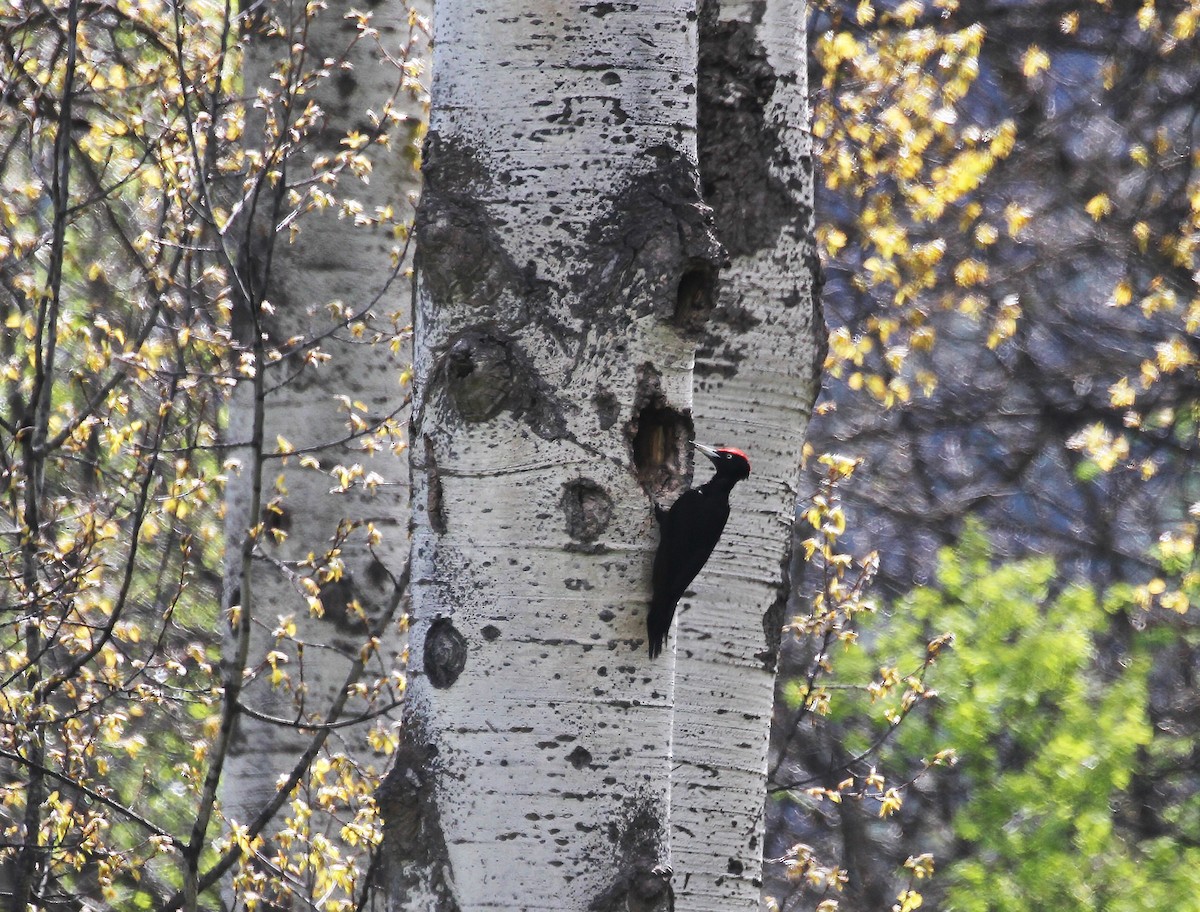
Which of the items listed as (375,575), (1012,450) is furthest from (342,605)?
(1012,450)

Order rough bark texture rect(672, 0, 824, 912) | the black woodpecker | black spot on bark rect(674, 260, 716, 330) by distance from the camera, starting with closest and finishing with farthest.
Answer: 1. the black woodpecker
2. black spot on bark rect(674, 260, 716, 330)
3. rough bark texture rect(672, 0, 824, 912)

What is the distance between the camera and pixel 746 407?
3328 mm

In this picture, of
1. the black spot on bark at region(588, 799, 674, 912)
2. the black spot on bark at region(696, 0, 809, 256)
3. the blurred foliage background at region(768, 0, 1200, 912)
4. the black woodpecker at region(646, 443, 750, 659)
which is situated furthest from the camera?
the blurred foliage background at region(768, 0, 1200, 912)

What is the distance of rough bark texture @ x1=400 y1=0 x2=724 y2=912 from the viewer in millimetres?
2303

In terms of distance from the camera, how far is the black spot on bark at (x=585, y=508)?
238cm

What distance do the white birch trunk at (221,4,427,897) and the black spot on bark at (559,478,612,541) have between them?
80.9 inches

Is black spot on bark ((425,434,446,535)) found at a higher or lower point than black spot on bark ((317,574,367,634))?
lower

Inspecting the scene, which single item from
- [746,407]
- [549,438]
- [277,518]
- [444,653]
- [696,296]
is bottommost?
[444,653]

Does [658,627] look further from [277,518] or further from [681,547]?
[277,518]

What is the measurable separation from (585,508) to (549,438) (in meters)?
0.12

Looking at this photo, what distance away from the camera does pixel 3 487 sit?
4.52m

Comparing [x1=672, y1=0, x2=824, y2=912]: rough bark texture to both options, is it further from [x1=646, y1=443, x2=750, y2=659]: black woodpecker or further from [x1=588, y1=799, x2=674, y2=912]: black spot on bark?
[x1=588, y1=799, x2=674, y2=912]: black spot on bark

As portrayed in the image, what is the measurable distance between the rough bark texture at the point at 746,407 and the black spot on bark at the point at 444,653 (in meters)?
0.83

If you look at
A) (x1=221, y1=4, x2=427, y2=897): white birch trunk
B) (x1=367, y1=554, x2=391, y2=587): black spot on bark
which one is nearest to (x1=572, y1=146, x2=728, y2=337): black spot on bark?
(x1=221, y1=4, x2=427, y2=897): white birch trunk
